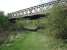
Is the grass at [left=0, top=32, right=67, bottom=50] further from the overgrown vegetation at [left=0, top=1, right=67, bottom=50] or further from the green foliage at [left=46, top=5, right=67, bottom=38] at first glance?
the green foliage at [left=46, top=5, right=67, bottom=38]

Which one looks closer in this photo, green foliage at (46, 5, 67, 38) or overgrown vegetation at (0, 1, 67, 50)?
overgrown vegetation at (0, 1, 67, 50)

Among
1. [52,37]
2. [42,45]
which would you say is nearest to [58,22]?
[52,37]

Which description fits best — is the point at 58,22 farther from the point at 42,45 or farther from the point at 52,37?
the point at 42,45

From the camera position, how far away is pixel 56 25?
15.9 metres

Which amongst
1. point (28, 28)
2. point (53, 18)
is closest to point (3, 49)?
point (53, 18)

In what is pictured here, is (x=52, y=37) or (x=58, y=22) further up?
(x=58, y=22)

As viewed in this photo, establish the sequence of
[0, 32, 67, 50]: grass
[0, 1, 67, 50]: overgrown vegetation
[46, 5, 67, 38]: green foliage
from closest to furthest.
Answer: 1. [0, 32, 67, 50]: grass
2. [0, 1, 67, 50]: overgrown vegetation
3. [46, 5, 67, 38]: green foliage

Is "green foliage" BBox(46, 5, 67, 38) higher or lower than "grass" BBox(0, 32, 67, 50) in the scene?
higher

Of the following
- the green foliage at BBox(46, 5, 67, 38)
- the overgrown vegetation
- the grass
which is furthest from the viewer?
the green foliage at BBox(46, 5, 67, 38)

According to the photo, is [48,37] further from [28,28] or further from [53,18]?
[28,28]

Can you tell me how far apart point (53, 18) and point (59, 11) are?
718 mm

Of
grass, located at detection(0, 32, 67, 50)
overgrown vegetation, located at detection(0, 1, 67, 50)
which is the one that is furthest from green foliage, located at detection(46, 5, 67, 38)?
grass, located at detection(0, 32, 67, 50)

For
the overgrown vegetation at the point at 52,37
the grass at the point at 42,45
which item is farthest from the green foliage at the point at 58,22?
the grass at the point at 42,45

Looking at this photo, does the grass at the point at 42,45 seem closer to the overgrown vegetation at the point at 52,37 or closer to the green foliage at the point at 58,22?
the overgrown vegetation at the point at 52,37
